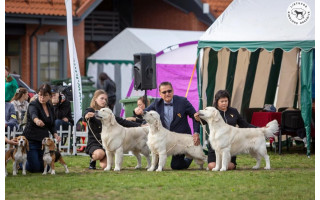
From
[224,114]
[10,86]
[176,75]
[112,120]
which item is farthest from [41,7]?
[224,114]

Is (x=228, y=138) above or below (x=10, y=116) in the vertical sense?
below

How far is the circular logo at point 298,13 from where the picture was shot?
1522cm

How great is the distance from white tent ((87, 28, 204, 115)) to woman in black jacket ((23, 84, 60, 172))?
38.9ft

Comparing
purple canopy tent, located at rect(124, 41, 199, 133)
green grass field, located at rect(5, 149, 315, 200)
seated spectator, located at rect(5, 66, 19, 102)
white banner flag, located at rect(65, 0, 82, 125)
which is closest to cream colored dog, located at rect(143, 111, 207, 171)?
green grass field, located at rect(5, 149, 315, 200)

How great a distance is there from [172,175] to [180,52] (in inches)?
374

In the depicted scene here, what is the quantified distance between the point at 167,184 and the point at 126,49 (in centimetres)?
1509

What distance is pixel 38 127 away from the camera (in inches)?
466

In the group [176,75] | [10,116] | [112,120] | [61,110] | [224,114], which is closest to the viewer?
[112,120]

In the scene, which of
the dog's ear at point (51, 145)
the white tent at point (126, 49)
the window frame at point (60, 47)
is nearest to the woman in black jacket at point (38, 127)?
the dog's ear at point (51, 145)

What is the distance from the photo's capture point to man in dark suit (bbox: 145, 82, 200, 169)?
40.3 feet

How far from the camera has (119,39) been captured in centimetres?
2511

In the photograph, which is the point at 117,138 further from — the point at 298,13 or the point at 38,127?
the point at 298,13

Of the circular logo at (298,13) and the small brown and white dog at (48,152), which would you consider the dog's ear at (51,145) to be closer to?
the small brown and white dog at (48,152)

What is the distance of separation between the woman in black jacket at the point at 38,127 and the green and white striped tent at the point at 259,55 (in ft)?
14.2
